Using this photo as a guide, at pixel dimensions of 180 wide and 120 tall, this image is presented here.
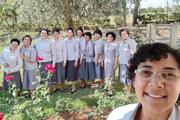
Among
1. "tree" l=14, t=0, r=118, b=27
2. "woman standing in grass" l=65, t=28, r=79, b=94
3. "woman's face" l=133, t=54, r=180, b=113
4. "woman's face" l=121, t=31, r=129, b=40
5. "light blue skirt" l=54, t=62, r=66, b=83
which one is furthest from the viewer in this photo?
"tree" l=14, t=0, r=118, b=27

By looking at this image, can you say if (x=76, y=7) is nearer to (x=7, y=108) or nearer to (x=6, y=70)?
(x=6, y=70)

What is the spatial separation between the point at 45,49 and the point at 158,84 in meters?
6.48

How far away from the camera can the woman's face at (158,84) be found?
1714 mm

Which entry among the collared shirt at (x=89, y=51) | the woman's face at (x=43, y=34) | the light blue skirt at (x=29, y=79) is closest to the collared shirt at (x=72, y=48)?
the collared shirt at (x=89, y=51)

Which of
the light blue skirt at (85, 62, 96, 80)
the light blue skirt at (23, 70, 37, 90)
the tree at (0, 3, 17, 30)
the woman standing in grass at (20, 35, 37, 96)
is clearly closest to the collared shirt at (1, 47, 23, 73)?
the woman standing in grass at (20, 35, 37, 96)

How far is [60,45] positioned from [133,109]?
6440 mm

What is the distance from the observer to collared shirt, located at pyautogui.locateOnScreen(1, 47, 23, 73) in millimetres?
7867

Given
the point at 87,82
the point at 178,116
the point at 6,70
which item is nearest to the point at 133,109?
the point at 178,116

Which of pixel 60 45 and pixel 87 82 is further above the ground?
pixel 60 45

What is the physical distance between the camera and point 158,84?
1.72 m

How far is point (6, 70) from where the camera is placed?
798 centimetres

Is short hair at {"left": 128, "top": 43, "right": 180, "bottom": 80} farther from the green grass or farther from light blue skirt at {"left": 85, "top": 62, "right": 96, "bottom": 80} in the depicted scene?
light blue skirt at {"left": 85, "top": 62, "right": 96, "bottom": 80}

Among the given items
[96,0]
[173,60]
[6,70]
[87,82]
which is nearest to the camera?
[173,60]

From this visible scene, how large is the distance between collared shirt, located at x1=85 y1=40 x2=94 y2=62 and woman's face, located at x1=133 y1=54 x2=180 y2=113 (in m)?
6.70
